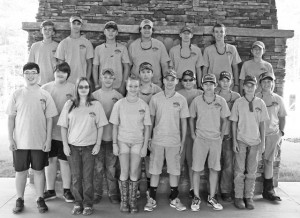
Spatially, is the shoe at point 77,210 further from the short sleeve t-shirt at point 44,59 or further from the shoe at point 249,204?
the shoe at point 249,204

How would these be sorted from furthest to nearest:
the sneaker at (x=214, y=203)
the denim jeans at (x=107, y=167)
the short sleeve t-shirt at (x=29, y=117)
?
1. the denim jeans at (x=107, y=167)
2. the sneaker at (x=214, y=203)
3. the short sleeve t-shirt at (x=29, y=117)

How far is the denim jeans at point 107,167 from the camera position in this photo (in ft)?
14.0

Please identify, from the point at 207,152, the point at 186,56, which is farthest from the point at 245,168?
the point at 186,56

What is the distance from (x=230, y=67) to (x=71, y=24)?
266 centimetres

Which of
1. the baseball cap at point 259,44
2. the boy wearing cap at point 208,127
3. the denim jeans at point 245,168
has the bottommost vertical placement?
the denim jeans at point 245,168

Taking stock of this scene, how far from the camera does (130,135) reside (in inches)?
154

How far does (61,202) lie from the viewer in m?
4.30

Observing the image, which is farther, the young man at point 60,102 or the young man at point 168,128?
the young man at point 60,102

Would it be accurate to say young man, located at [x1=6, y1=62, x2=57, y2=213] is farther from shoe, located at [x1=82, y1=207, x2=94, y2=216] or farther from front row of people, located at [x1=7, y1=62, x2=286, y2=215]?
shoe, located at [x1=82, y1=207, x2=94, y2=216]

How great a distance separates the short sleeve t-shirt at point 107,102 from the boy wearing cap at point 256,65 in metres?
2.18

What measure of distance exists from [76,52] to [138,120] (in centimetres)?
165

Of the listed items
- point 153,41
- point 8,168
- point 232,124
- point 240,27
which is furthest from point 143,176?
point 8,168

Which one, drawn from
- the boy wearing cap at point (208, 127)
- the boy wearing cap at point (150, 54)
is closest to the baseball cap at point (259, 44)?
the boy wearing cap at point (208, 127)

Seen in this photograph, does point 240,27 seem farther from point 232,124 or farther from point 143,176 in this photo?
point 143,176
